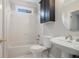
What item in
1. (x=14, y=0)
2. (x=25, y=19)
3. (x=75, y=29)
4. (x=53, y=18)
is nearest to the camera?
(x=75, y=29)

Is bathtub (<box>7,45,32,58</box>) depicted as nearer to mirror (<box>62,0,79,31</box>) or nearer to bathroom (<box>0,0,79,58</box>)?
bathroom (<box>0,0,79,58</box>)

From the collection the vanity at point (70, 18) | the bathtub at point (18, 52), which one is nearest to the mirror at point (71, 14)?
the vanity at point (70, 18)

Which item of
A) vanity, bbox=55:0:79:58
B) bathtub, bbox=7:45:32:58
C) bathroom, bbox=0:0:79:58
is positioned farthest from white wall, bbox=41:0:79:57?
bathtub, bbox=7:45:32:58

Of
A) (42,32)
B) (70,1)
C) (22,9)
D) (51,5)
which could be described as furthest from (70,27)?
(22,9)

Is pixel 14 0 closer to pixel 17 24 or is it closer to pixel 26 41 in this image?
pixel 17 24

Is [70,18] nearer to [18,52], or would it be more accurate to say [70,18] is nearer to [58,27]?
[58,27]

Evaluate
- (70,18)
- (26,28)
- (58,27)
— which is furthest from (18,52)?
(70,18)

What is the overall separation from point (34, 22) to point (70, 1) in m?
1.96

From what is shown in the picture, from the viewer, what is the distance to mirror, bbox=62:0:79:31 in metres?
1.71

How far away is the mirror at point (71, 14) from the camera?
1.71 m

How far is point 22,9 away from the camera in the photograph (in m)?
3.38

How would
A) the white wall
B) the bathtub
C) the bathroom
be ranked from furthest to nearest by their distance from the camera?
1. the bathtub
2. the bathroom
3. the white wall

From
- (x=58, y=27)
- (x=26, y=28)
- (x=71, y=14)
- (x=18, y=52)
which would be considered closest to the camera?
(x=71, y=14)

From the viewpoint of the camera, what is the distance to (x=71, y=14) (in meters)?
1.82
